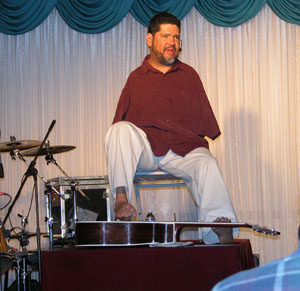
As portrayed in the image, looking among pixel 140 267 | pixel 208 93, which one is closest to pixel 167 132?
pixel 140 267

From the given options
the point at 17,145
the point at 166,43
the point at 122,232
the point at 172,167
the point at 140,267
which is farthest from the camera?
the point at 17,145

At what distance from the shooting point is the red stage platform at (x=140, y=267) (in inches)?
95.0

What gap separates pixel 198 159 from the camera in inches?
130

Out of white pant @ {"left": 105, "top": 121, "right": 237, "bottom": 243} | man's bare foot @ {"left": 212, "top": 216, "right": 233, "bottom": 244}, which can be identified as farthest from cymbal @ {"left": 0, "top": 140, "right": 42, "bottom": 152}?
man's bare foot @ {"left": 212, "top": 216, "right": 233, "bottom": 244}

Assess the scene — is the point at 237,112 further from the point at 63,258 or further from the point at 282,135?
the point at 63,258

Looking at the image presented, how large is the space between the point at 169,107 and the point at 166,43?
1.49 feet

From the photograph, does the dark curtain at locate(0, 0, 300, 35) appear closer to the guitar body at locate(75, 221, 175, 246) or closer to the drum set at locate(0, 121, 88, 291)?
the drum set at locate(0, 121, 88, 291)

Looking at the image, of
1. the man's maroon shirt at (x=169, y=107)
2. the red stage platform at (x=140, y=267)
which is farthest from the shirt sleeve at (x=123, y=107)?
the red stage platform at (x=140, y=267)

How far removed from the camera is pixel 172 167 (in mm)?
3469

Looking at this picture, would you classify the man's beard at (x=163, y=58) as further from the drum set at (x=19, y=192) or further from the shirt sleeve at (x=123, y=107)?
the drum set at (x=19, y=192)

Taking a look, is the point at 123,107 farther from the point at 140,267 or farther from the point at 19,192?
the point at 140,267

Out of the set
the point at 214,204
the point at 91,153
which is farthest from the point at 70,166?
the point at 214,204

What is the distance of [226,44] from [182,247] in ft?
10.7

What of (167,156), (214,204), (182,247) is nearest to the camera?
(182,247)
